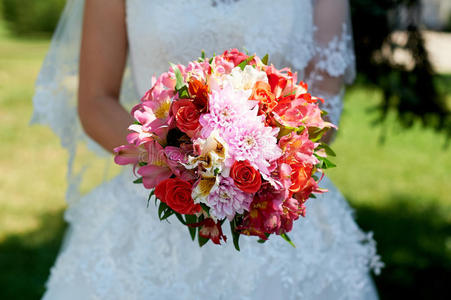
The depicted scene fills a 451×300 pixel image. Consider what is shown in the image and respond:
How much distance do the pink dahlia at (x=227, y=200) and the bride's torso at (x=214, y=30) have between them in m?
0.80

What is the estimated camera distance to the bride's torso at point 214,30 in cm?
183

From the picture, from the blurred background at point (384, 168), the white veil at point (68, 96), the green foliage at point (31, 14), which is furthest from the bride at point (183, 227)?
the green foliage at point (31, 14)

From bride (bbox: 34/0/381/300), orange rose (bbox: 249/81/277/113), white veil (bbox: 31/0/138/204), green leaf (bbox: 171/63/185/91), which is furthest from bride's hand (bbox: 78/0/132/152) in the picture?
orange rose (bbox: 249/81/277/113)

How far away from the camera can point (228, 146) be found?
1165 millimetres

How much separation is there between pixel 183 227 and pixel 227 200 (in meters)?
0.70

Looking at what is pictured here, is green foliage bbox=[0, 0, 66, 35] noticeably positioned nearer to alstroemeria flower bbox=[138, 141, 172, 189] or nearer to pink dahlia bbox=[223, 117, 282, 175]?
alstroemeria flower bbox=[138, 141, 172, 189]

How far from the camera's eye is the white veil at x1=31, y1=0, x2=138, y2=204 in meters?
2.23

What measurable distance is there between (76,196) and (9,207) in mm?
3524

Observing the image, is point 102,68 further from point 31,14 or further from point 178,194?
point 31,14

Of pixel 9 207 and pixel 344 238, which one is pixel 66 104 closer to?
pixel 344 238

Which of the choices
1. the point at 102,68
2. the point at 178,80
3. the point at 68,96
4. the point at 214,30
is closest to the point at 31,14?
the point at 68,96

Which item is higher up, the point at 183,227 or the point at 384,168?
the point at 183,227

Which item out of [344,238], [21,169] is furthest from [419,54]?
[21,169]

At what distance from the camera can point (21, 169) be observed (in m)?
6.60
